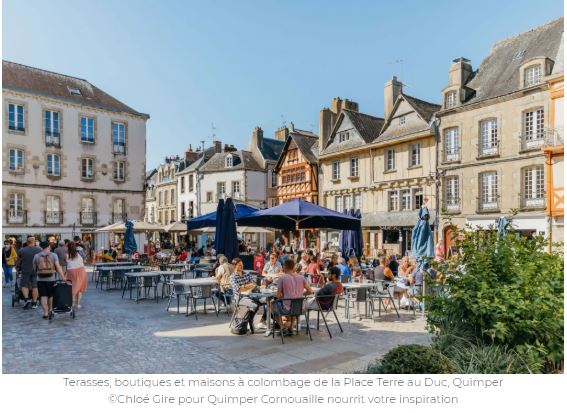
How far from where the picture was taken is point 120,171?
24.2m

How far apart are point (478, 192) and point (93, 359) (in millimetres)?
20802

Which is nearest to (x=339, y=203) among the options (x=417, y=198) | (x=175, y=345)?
(x=417, y=198)

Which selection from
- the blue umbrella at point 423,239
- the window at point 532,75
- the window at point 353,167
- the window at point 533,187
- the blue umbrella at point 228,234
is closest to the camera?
the blue umbrella at point 228,234

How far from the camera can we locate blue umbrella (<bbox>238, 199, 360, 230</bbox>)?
10.5 m

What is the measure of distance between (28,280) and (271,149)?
31841mm

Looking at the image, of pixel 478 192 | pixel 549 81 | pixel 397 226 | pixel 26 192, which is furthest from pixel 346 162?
pixel 26 192

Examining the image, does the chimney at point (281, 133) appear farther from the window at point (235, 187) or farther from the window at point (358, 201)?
the window at point (358, 201)

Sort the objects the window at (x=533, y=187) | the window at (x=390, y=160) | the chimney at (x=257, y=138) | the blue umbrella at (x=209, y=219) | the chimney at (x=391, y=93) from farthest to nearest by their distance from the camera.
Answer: the chimney at (x=257, y=138) → the chimney at (x=391, y=93) → the window at (x=390, y=160) → the window at (x=533, y=187) → the blue umbrella at (x=209, y=219)

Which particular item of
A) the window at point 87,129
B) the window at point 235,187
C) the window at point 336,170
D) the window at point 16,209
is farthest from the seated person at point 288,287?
the window at point 235,187

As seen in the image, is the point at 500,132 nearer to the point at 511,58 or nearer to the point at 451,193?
the point at 451,193

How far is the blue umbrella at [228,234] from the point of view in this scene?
10.3 m

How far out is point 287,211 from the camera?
34.4 ft

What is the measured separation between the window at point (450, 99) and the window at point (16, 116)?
21.0 metres
